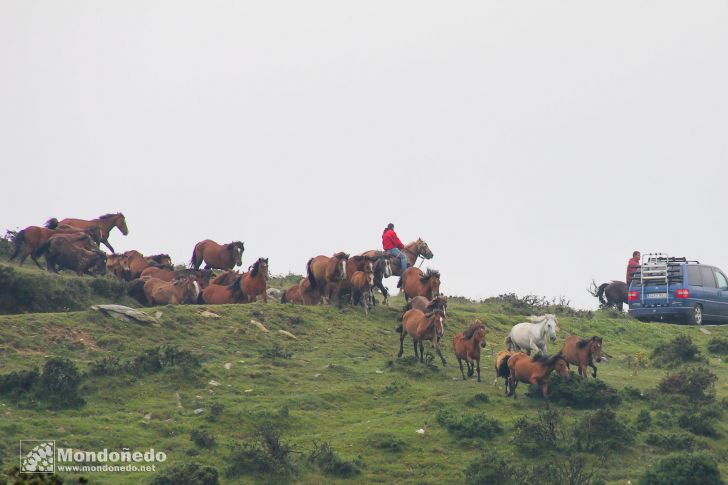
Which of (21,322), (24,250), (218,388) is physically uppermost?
(24,250)

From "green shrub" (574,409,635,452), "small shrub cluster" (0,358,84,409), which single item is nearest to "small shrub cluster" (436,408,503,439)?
"green shrub" (574,409,635,452)

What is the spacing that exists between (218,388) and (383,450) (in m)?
4.81

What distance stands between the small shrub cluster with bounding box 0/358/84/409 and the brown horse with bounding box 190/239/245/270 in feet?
49.1

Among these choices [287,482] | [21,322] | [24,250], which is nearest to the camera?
[287,482]

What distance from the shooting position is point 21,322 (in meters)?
26.9

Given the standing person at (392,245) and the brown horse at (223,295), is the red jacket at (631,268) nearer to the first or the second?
the standing person at (392,245)

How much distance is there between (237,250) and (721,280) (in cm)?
1702

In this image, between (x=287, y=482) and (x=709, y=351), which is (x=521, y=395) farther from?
(x=709, y=351)

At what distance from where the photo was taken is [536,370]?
24078mm

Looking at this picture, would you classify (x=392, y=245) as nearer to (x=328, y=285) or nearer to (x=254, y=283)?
(x=328, y=285)

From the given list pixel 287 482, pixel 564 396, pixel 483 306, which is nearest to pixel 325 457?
pixel 287 482

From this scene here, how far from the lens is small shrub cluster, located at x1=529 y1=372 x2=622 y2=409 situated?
24156 millimetres

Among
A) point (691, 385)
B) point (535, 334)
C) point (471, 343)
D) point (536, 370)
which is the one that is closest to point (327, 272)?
point (471, 343)

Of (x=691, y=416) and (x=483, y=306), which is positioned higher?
(x=483, y=306)
